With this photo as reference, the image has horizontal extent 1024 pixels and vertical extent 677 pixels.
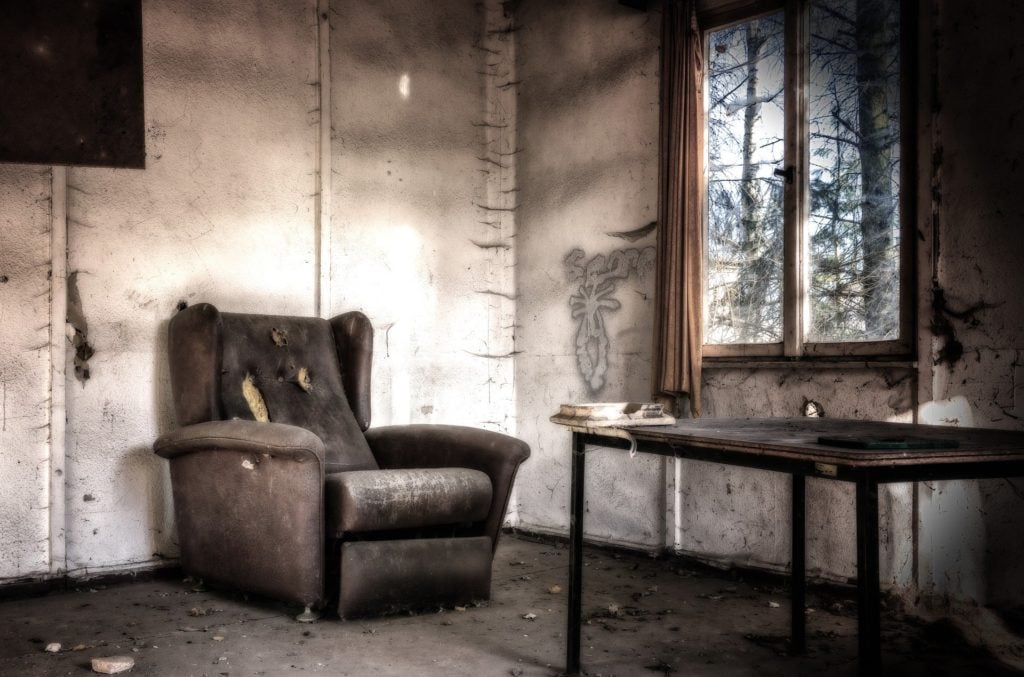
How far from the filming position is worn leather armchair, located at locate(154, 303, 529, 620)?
2.67 m

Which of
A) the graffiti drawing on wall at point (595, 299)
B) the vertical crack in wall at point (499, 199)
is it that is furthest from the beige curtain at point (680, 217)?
the vertical crack in wall at point (499, 199)

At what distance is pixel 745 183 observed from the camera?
3.52 metres

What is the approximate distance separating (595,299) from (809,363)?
1.19 metres

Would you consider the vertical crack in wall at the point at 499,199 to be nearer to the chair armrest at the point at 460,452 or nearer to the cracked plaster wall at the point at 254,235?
the cracked plaster wall at the point at 254,235

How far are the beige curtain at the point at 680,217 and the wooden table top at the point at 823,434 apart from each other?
1066 mm

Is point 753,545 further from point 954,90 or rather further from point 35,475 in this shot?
point 35,475

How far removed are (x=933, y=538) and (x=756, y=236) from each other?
52.5 inches

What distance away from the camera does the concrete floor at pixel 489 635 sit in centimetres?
237

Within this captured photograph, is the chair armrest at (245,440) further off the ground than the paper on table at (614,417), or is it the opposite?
the paper on table at (614,417)

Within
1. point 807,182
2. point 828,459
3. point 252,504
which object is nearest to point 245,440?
point 252,504

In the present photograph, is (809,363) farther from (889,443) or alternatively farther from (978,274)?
(889,443)

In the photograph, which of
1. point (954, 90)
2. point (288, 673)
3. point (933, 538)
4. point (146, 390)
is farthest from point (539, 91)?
point (288, 673)

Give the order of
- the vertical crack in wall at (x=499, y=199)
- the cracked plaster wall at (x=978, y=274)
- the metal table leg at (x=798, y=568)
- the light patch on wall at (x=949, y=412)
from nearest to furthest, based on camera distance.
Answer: the metal table leg at (x=798, y=568)
the cracked plaster wall at (x=978, y=274)
the light patch on wall at (x=949, y=412)
the vertical crack in wall at (x=499, y=199)

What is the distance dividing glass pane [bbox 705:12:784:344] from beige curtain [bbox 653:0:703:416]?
0.11 m
